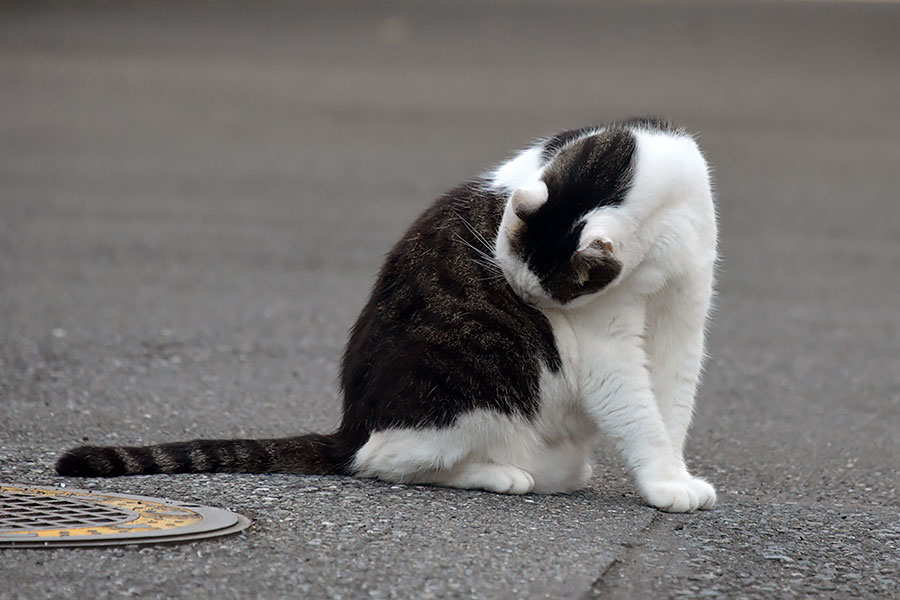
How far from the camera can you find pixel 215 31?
70.3 feet

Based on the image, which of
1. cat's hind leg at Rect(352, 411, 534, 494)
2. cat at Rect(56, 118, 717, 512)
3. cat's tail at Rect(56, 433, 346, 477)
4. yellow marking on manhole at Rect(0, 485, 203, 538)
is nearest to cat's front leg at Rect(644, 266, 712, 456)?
cat at Rect(56, 118, 717, 512)

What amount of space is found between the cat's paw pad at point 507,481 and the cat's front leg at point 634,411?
1.12 feet

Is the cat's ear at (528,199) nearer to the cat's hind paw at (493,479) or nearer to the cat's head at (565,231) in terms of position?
the cat's head at (565,231)

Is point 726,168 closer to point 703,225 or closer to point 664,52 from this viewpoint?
point 664,52

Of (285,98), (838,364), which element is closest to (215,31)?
(285,98)


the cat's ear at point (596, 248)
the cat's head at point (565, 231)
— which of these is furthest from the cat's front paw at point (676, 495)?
the cat's ear at point (596, 248)

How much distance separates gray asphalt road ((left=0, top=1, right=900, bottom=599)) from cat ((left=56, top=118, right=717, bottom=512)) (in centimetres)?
13

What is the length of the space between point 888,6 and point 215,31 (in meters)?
11.6

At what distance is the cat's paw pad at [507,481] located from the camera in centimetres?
439

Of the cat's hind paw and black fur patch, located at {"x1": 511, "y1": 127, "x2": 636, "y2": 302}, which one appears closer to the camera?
black fur patch, located at {"x1": 511, "y1": 127, "x2": 636, "y2": 302}

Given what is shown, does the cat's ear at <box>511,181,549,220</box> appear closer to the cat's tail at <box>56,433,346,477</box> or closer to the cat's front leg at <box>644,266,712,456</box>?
the cat's front leg at <box>644,266,712,456</box>

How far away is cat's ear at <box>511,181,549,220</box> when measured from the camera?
422cm

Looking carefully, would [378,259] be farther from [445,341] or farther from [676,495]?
[676,495]

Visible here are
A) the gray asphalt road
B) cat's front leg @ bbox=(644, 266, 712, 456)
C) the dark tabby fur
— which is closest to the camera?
the gray asphalt road
